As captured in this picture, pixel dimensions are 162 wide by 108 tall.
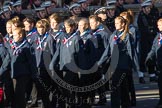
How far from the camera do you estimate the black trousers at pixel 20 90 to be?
45.3 ft

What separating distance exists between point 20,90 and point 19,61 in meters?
0.58

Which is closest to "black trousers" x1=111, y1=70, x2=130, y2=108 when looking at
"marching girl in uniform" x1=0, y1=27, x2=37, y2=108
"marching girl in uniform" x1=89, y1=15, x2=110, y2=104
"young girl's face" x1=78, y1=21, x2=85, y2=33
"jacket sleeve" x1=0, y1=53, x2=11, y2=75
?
"marching girl in uniform" x1=89, y1=15, x2=110, y2=104

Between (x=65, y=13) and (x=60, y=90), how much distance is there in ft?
18.3

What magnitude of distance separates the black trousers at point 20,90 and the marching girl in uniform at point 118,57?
1.49 metres

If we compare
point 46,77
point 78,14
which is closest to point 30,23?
point 46,77

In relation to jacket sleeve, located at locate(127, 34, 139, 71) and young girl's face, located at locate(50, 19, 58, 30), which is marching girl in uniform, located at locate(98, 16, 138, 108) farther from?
young girl's face, located at locate(50, 19, 58, 30)

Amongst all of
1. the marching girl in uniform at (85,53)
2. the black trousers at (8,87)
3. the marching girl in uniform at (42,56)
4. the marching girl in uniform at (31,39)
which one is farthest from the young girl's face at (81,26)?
the black trousers at (8,87)

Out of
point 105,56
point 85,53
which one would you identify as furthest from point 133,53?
point 85,53

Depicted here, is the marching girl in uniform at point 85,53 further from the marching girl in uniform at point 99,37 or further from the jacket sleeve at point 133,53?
the jacket sleeve at point 133,53

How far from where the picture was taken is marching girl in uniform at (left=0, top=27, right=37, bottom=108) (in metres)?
13.7

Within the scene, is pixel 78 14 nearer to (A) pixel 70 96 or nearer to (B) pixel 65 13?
(B) pixel 65 13

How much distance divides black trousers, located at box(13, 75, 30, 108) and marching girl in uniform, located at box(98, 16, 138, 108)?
4.89 feet

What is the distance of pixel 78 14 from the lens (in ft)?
59.4

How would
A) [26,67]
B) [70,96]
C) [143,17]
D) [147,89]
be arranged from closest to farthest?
[26,67] < [70,96] < [147,89] < [143,17]
